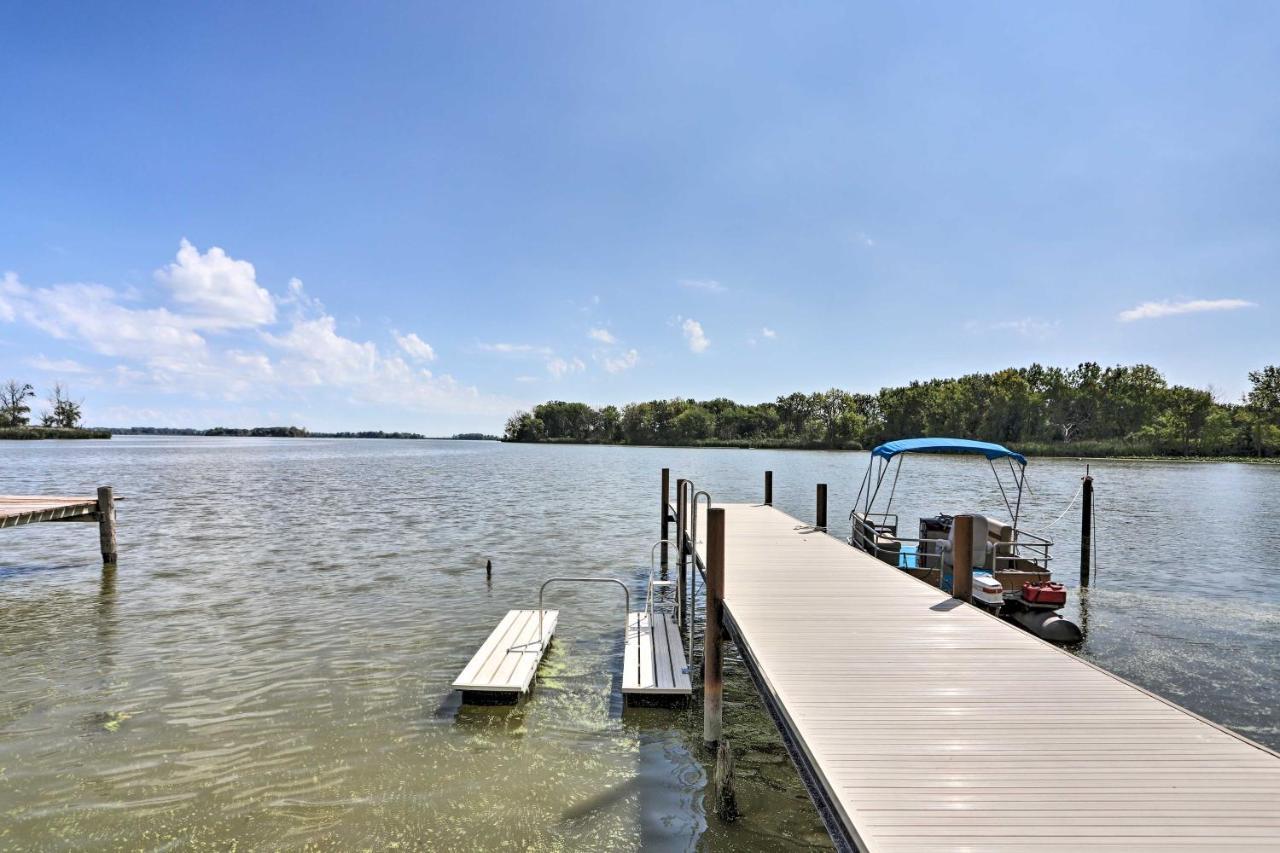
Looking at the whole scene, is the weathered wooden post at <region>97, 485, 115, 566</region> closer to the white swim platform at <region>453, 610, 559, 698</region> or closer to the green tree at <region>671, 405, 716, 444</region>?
the white swim platform at <region>453, 610, 559, 698</region>

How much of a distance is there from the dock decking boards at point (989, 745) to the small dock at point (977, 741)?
1 centimetres

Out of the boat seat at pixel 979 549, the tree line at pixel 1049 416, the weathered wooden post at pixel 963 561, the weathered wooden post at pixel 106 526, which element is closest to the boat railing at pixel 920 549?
the boat seat at pixel 979 549

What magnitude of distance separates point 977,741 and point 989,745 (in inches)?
3.1

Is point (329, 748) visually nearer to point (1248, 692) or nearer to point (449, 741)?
point (449, 741)

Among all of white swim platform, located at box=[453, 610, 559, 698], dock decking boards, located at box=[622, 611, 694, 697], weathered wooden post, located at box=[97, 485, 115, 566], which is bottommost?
white swim platform, located at box=[453, 610, 559, 698]

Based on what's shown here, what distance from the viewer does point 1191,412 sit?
88.4 meters

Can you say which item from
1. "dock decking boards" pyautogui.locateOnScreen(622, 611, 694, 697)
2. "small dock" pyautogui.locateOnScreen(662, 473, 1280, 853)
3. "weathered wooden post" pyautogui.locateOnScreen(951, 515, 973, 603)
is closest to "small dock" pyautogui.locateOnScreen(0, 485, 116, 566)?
"dock decking boards" pyautogui.locateOnScreen(622, 611, 694, 697)

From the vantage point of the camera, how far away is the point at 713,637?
7422mm

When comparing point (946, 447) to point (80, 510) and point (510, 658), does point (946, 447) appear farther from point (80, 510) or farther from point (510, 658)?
point (80, 510)

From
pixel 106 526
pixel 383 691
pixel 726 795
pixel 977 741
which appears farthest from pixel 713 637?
pixel 106 526

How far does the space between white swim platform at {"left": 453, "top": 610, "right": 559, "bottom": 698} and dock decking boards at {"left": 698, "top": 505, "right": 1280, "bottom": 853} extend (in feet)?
10.6

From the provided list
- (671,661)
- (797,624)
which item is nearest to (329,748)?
(671,661)

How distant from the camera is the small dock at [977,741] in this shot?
11.5 ft

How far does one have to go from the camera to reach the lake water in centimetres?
614
